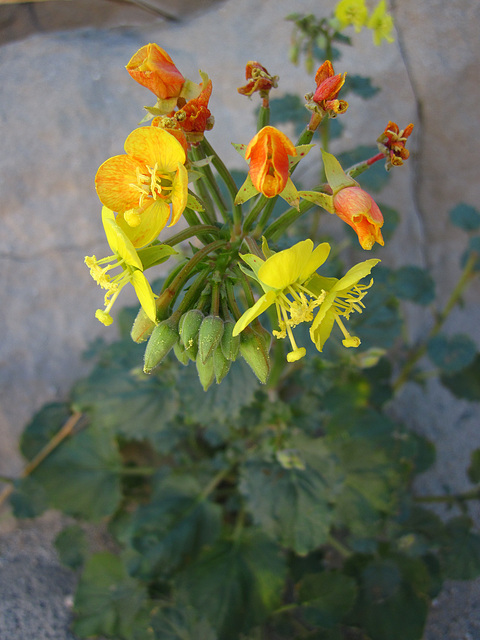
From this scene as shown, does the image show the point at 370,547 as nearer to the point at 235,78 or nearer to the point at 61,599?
the point at 61,599

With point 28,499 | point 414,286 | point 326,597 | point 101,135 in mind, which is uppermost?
point 101,135

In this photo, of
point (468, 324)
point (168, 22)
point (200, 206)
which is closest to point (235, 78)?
point (168, 22)

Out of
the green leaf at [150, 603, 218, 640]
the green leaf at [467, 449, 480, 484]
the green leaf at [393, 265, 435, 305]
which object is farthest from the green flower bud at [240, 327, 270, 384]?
the green leaf at [467, 449, 480, 484]

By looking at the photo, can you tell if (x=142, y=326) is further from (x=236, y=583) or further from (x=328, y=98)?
(x=236, y=583)

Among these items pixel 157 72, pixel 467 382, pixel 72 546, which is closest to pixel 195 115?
pixel 157 72

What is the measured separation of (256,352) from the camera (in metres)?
1.29

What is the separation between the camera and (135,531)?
6.94 ft

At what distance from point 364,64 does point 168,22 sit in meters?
1.32

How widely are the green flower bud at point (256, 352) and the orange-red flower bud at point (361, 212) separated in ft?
1.22

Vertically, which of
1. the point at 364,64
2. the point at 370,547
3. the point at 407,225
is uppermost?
the point at 364,64

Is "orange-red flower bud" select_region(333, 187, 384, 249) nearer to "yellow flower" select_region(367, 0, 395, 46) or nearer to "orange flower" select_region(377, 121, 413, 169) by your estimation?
"orange flower" select_region(377, 121, 413, 169)

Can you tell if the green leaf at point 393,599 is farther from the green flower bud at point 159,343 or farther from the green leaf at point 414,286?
the green flower bud at point 159,343

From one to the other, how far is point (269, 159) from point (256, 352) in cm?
49

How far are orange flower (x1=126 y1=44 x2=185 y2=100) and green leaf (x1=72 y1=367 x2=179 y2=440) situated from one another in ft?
3.68
